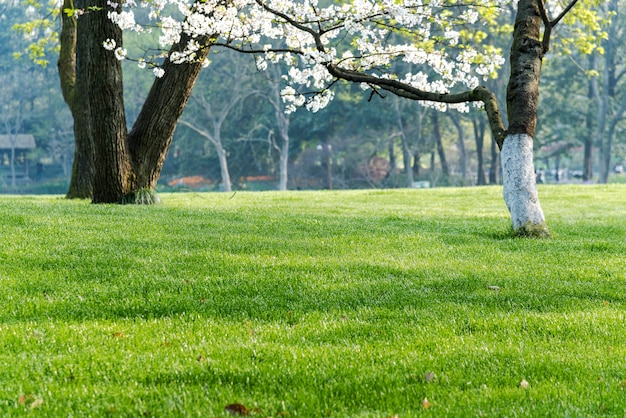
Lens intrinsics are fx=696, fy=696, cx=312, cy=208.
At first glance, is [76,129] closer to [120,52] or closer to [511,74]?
[120,52]

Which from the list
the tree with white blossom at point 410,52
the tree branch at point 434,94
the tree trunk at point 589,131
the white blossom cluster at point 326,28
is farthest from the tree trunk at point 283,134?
the tree branch at point 434,94

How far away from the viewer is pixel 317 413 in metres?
3.98

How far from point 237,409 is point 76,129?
15.5 m

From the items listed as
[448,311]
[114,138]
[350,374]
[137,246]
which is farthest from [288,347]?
[114,138]

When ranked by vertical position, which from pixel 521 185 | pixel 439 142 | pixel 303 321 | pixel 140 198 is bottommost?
pixel 303 321

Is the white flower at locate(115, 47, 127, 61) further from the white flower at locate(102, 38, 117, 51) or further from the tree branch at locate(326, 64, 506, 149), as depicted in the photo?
the tree branch at locate(326, 64, 506, 149)

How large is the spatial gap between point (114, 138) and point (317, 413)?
11006 millimetres

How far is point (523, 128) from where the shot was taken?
1016 centimetres

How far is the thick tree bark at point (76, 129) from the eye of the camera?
17.8 meters

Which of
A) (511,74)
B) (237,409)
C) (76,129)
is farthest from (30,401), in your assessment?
(76,129)

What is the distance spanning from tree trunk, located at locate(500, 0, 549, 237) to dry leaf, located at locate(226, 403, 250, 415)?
7070mm

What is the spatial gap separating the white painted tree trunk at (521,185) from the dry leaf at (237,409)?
688 cm

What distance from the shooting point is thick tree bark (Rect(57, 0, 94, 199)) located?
702 inches

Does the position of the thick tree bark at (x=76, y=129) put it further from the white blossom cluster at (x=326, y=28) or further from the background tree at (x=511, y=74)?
the background tree at (x=511, y=74)
